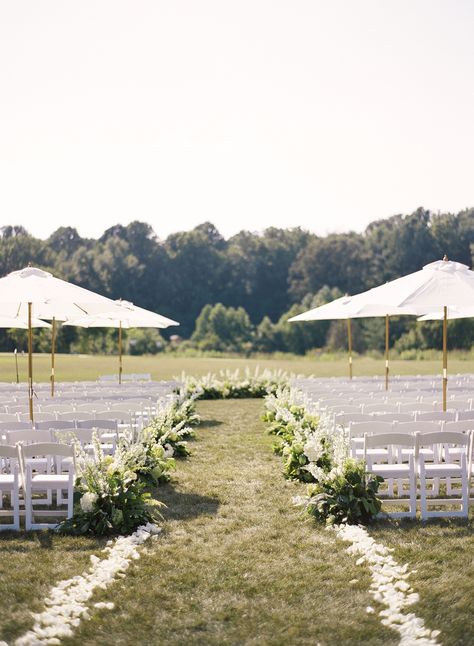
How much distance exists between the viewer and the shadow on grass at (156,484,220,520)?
8.80 metres

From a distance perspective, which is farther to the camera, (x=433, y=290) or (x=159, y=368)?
(x=159, y=368)

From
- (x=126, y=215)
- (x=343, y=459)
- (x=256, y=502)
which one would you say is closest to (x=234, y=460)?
(x=256, y=502)

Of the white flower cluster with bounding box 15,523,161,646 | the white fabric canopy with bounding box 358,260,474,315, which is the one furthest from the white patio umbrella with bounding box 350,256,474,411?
the white flower cluster with bounding box 15,523,161,646

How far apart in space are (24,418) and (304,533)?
215 inches

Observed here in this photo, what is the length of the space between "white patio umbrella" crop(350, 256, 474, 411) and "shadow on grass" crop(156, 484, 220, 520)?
362cm

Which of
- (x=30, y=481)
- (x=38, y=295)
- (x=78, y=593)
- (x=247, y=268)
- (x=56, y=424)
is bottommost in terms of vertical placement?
(x=78, y=593)

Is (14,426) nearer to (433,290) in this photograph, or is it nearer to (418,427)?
(418,427)

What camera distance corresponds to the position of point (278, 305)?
81.2m

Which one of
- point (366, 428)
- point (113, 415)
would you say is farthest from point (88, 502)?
point (113, 415)

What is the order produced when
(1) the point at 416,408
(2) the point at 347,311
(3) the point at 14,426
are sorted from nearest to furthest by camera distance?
(3) the point at 14,426
(1) the point at 416,408
(2) the point at 347,311

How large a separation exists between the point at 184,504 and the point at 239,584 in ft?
9.54

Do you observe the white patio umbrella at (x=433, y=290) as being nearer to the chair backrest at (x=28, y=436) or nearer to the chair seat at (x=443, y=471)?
the chair seat at (x=443, y=471)

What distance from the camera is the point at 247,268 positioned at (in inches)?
3268

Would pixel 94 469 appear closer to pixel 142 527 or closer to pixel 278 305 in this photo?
pixel 142 527
